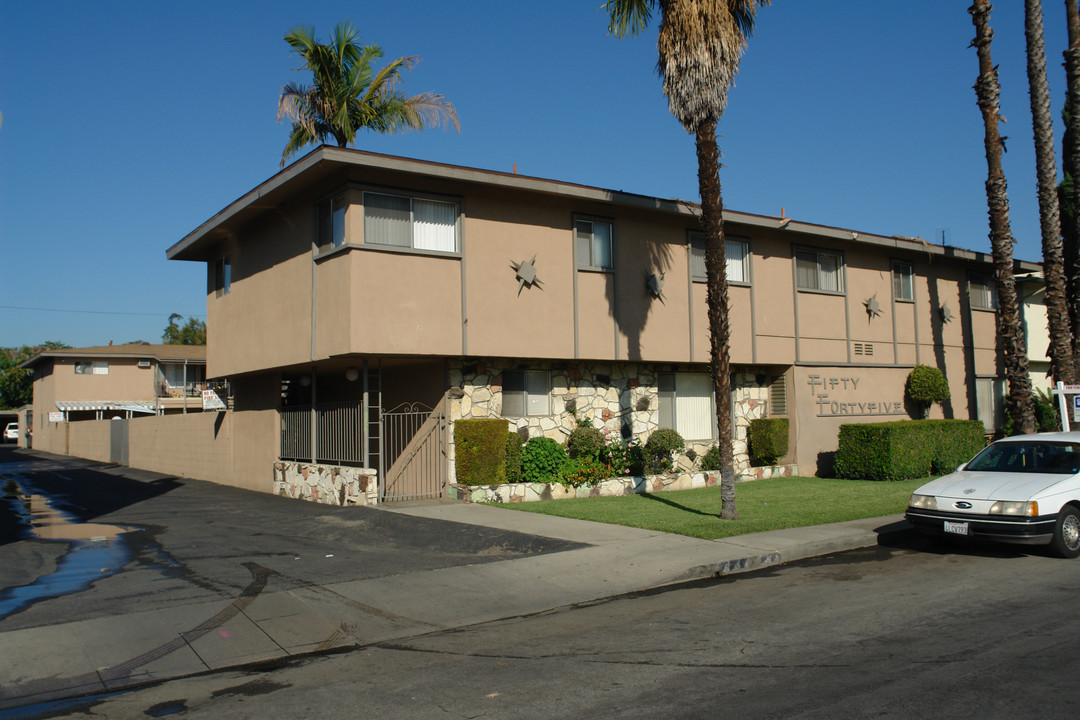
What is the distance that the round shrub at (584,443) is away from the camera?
17.0 m

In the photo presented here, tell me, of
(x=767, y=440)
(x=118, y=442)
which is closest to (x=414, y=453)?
(x=767, y=440)

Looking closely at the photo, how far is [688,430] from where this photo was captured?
1977cm

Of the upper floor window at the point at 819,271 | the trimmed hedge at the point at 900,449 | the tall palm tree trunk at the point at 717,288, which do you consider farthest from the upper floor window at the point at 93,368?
the tall palm tree trunk at the point at 717,288

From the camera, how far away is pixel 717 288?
42.7 feet

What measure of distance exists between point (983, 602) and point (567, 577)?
13.7ft

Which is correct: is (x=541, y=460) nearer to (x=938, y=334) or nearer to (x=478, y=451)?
(x=478, y=451)

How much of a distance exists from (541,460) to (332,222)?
6.06 m

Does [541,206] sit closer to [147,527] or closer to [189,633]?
[147,527]

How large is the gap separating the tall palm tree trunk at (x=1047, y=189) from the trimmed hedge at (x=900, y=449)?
282 cm

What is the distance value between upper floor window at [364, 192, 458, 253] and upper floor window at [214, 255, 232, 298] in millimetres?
6973

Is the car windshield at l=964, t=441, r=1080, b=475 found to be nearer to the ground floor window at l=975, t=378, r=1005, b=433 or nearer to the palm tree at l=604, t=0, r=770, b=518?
the palm tree at l=604, t=0, r=770, b=518

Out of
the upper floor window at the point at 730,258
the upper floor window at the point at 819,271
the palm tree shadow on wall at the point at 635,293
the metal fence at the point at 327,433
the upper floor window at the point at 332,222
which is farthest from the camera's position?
the upper floor window at the point at 819,271

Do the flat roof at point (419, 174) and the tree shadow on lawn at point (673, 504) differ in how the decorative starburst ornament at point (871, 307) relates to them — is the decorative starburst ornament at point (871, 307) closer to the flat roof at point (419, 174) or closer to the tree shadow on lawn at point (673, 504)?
the flat roof at point (419, 174)

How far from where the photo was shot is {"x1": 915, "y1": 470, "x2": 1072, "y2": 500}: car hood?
33.1 ft
